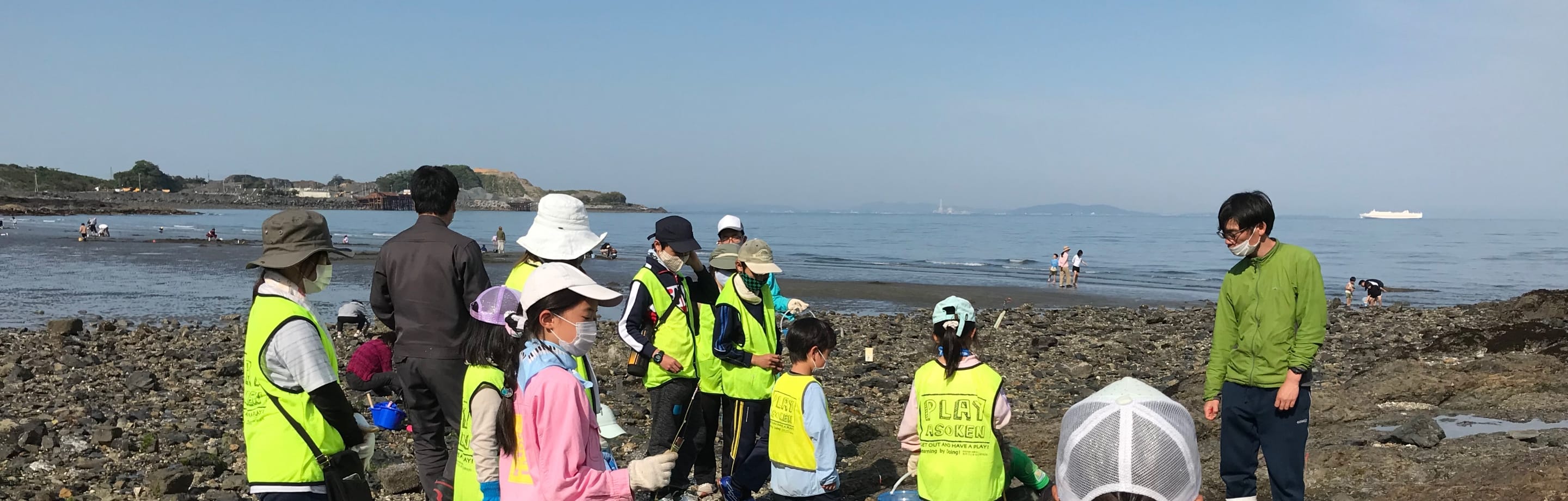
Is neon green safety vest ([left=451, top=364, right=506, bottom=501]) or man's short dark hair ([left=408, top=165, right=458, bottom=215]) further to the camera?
man's short dark hair ([left=408, top=165, right=458, bottom=215])

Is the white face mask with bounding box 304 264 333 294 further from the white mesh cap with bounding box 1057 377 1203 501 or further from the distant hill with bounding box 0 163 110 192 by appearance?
the distant hill with bounding box 0 163 110 192

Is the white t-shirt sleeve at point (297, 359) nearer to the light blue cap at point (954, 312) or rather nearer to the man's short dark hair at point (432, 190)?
the man's short dark hair at point (432, 190)

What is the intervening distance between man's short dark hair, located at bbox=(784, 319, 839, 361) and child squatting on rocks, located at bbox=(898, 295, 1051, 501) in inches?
25.4

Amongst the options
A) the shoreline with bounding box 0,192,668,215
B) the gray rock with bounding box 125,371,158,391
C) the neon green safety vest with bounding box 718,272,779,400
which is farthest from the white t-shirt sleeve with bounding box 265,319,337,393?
the shoreline with bounding box 0,192,668,215

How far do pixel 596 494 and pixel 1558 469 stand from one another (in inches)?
220

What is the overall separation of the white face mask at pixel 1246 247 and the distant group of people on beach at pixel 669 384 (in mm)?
17

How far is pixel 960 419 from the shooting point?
4.43 m

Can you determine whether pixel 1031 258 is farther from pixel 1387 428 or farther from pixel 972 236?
pixel 1387 428

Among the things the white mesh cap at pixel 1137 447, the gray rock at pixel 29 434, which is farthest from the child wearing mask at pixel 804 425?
the gray rock at pixel 29 434

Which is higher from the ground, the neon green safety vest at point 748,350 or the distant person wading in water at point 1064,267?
the neon green safety vest at point 748,350

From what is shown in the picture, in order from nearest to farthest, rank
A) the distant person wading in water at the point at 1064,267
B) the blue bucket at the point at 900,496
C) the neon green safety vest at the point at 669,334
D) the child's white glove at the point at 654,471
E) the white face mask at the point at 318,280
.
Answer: the child's white glove at the point at 654,471, the white face mask at the point at 318,280, the blue bucket at the point at 900,496, the neon green safety vest at the point at 669,334, the distant person wading in water at the point at 1064,267

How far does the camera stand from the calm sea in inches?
994

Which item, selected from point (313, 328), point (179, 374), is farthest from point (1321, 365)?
point (179, 374)

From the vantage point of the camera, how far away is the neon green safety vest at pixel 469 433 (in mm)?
3451
